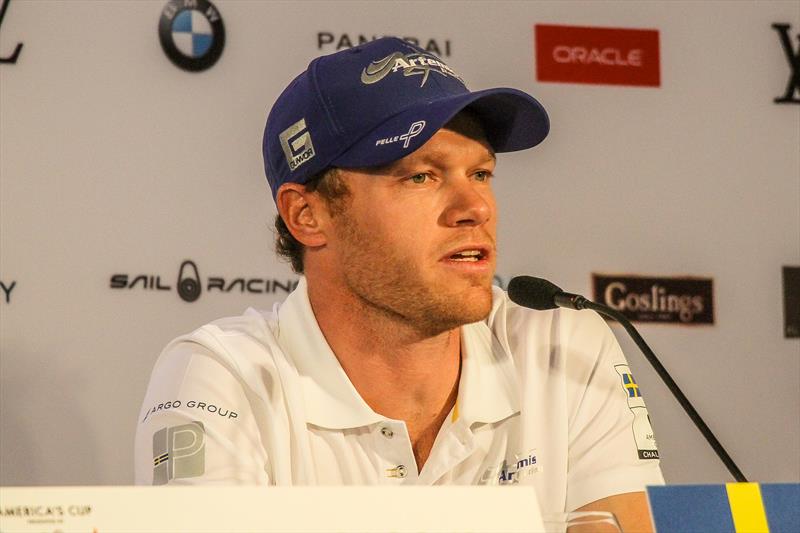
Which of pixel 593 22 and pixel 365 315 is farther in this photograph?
pixel 593 22

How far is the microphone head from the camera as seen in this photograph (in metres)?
1.41

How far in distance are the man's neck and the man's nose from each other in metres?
0.18

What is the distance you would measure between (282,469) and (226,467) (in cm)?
10

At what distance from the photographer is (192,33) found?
2.23 metres

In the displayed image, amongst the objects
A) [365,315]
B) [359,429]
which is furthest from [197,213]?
[359,429]

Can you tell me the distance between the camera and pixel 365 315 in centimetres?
165

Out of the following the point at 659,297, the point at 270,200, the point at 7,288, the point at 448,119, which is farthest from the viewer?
the point at 659,297

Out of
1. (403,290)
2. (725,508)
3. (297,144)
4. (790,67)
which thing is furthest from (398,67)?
(790,67)

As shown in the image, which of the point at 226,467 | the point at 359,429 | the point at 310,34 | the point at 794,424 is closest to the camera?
the point at 226,467

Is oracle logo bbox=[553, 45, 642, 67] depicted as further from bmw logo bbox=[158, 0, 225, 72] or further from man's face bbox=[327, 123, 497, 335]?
man's face bbox=[327, 123, 497, 335]

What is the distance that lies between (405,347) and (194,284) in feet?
2.30

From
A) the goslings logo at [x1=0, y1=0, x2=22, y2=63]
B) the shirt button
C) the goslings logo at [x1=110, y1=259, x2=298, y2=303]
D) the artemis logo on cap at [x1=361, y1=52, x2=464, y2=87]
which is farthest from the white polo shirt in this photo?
the goslings logo at [x1=0, y1=0, x2=22, y2=63]

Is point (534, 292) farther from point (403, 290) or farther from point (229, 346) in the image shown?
point (229, 346)

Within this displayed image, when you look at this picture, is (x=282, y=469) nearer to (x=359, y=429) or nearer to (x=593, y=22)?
(x=359, y=429)
